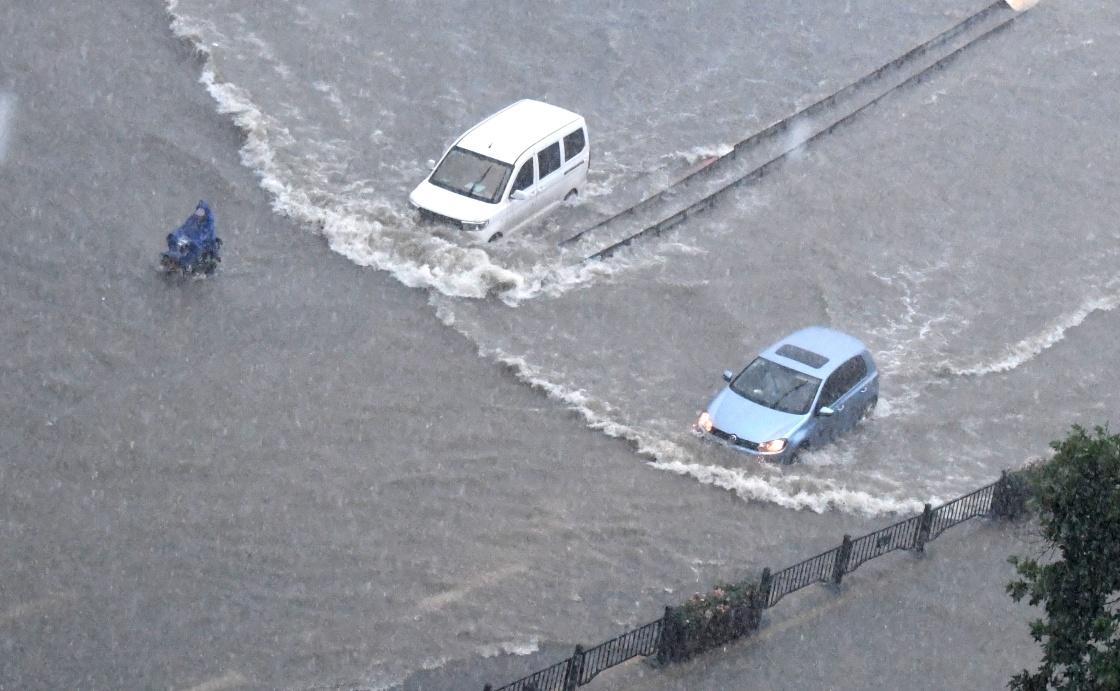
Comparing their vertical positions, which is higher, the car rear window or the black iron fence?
the car rear window

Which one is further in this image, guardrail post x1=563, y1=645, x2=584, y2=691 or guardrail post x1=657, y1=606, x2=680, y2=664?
guardrail post x1=657, y1=606, x2=680, y2=664

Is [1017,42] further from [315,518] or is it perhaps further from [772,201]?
[315,518]

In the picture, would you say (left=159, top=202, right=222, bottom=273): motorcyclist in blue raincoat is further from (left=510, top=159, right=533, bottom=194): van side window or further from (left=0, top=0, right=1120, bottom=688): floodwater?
(left=510, top=159, right=533, bottom=194): van side window

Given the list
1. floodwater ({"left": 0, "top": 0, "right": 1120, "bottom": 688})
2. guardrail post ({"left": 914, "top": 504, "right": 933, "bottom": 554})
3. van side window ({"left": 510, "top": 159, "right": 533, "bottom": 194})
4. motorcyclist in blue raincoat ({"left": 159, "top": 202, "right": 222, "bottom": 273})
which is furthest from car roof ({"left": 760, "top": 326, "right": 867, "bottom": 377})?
motorcyclist in blue raincoat ({"left": 159, "top": 202, "right": 222, "bottom": 273})

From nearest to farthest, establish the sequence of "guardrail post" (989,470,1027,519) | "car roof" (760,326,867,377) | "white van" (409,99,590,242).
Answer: "guardrail post" (989,470,1027,519)
"car roof" (760,326,867,377)
"white van" (409,99,590,242)

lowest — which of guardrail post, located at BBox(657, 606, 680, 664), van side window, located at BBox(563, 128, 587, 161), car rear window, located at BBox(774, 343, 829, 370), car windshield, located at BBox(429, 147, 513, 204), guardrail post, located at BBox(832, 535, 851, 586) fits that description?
guardrail post, located at BBox(657, 606, 680, 664)
